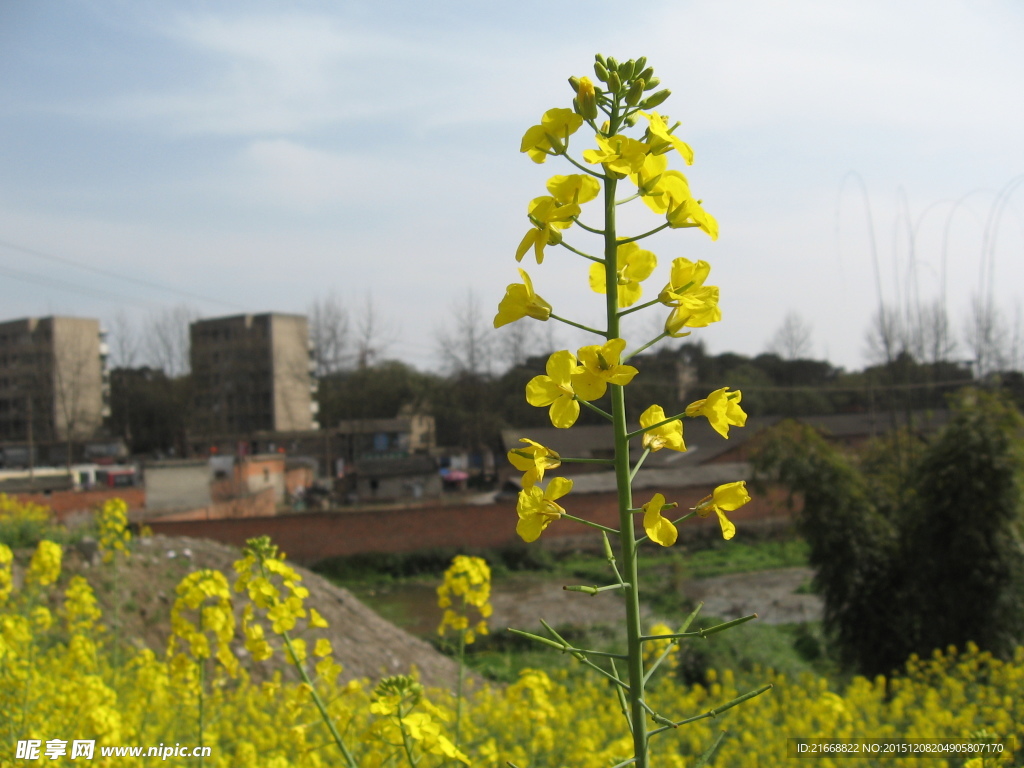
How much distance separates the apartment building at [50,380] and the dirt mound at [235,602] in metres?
40.4

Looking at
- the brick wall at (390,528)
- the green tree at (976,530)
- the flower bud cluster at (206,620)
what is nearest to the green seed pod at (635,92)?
the flower bud cluster at (206,620)

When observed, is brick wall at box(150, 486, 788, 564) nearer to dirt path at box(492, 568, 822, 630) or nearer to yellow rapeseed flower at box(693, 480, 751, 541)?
dirt path at box(492, 568, 822, 630)

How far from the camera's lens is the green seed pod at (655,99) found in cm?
149

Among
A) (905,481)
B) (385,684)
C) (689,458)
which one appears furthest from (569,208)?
(689,458)

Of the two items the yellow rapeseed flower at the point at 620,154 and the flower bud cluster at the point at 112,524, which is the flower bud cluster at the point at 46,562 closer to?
the flower bud cluster at the point at 112,524

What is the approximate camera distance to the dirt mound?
994 cm

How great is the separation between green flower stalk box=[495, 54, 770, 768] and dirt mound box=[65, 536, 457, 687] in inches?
327

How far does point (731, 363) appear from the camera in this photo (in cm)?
3712

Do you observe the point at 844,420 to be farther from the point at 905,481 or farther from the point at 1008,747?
the point at 1008,747

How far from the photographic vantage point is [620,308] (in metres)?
1.44

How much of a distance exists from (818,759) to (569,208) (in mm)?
4292

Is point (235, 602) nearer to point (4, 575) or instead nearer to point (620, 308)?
point (4, 575)

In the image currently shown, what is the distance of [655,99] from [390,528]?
22133 millimetres

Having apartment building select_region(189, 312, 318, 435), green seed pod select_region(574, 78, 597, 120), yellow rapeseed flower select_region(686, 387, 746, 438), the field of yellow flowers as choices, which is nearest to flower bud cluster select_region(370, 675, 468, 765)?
the field of yellow flowers
